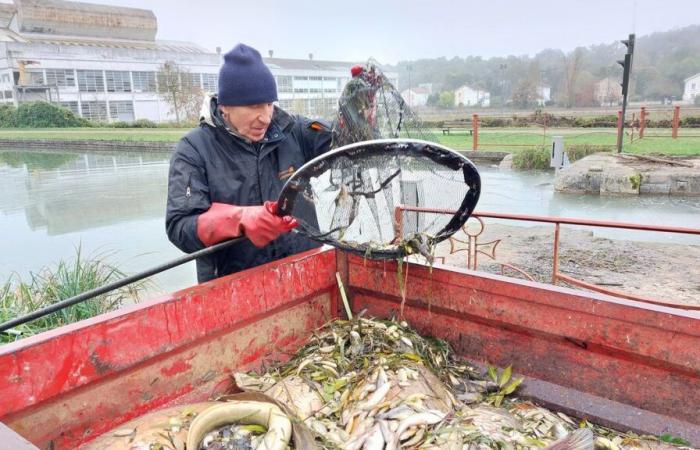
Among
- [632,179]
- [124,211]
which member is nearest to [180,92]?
[124,211]

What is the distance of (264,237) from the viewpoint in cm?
216

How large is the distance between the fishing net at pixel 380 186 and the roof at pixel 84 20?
6893 centimetres

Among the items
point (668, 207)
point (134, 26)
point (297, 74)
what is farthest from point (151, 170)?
point (134, 26)

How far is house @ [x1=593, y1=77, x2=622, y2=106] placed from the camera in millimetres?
52906

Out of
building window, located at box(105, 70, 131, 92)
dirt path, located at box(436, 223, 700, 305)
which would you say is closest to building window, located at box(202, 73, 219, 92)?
building window, located at box(105, 70, 131, 92)

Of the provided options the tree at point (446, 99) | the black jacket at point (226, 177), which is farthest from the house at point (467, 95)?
the black jacket at point (226, 177)

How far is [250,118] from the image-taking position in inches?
96.3

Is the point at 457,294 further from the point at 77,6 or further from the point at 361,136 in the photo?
the point at 77,6

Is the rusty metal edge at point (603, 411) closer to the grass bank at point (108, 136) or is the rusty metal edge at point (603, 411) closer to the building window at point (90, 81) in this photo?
the grass bank at point (108, 136)

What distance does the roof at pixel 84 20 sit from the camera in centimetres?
5788

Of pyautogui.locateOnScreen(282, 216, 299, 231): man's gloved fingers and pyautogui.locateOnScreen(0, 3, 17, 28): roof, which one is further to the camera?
pyautogui.locateOnScreen(0, 3, 17, 28): roof

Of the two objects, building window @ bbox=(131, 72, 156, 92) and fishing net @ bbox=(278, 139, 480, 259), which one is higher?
building window @ bbox=(131, 72, 156, 92)

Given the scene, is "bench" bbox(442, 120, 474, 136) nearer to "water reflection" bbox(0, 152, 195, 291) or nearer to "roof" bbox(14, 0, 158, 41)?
"water reflection" bbox(0, 152, 195, 291)

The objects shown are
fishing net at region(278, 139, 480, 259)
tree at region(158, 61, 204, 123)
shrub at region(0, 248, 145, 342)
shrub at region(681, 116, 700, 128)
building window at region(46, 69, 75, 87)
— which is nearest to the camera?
fishing net at region(278, 139, 480, 259)
